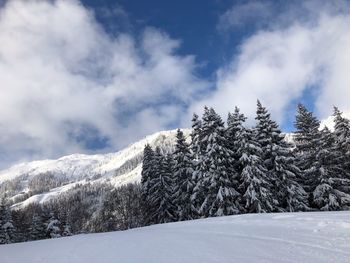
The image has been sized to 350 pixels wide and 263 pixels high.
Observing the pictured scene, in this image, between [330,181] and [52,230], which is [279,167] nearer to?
[330,181]

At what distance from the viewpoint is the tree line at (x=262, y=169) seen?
101 ft

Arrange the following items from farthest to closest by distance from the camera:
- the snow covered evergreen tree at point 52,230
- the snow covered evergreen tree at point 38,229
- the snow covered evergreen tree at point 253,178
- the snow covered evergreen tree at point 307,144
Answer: the snow covered evergreen tree at point 38,229 < the snow covered evergreen tree at point 52,230 < the snow covered evergreen tree at point 307,144 < the snow covered evergreen tree at point 253,178

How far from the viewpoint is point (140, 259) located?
8.91 meters

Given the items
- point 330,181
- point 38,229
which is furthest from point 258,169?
point 38,229

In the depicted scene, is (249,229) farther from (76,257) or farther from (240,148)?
(240,148)

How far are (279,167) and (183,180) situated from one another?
12270 millimetres

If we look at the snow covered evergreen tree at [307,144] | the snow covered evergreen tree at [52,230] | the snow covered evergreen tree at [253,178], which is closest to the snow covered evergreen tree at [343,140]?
the snow covered evergreen tree at [307,144]

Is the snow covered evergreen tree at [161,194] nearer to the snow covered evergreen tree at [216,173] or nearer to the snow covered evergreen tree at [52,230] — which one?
the snow covered evergreen tree at [216,173]

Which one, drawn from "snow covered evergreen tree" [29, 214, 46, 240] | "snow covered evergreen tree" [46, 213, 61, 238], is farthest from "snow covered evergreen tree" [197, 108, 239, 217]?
"snow covered evergreen tree" [29, 214, 46, 240]

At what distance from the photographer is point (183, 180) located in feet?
129

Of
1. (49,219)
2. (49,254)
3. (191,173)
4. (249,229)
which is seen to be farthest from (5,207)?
(249,229)

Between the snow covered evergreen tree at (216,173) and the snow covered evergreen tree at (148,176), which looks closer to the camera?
the snow covered evergreen tree at (216,173)

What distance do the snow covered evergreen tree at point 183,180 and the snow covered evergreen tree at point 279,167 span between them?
31.6 ft

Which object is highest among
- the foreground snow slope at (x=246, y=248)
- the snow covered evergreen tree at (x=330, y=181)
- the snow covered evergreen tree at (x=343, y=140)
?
the snow covered evergreen tree at (x=343, y=140)
